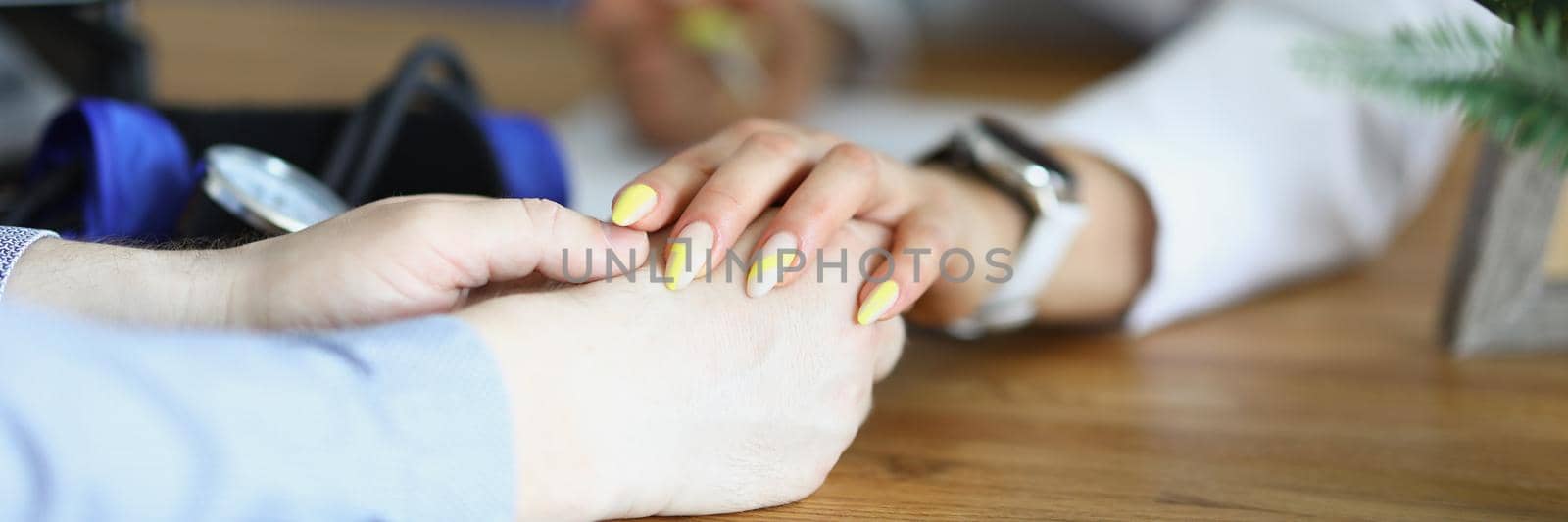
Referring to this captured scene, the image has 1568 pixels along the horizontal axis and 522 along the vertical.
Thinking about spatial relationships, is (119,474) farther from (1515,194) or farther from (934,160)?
(1515,194)

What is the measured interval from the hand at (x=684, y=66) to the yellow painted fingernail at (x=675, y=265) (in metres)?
0.74

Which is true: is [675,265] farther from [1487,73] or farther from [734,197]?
[1487,73]

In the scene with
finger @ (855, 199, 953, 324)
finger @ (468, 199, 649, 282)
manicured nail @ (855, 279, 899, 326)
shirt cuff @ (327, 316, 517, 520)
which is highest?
finger @ (855, 199, 953, 324)

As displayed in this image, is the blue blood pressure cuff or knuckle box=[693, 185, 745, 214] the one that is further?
the blue blood pressure cuff

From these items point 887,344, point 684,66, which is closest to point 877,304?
point 887,344

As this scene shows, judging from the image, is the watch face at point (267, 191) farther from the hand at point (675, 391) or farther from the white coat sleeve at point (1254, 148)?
the white coat sleeve at point (1254, 148)

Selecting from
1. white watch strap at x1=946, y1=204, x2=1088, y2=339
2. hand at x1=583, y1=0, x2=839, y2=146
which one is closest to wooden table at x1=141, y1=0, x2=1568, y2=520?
white watch strap at x1=946, y1=204, x2=1088, y2=339

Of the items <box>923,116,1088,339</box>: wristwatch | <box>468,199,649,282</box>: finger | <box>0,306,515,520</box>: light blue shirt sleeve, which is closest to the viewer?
<box>0,306,515,520</box>: light blue shirt sleeve

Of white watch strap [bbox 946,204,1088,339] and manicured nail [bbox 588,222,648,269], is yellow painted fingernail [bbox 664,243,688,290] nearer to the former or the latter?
manicured nail [bbox 588,222,648,269]

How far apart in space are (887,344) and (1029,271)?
145 mm

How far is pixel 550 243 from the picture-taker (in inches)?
17.1

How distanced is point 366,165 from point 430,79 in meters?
0.06

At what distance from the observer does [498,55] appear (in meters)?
1.54

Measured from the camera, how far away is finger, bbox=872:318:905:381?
0.50 m
